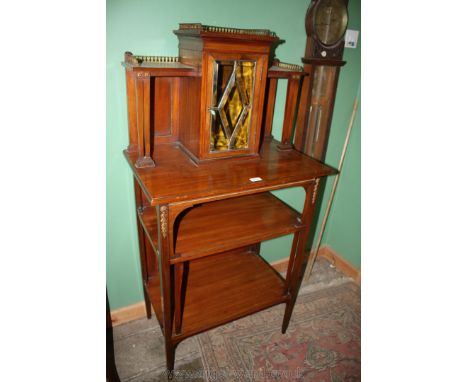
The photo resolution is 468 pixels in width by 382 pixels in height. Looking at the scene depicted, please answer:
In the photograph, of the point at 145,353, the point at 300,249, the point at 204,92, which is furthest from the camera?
the point at 145,353

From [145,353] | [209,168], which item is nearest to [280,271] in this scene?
[145,353]

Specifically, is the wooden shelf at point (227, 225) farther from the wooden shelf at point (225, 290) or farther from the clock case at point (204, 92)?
the wooden shelf at point (225, 290)

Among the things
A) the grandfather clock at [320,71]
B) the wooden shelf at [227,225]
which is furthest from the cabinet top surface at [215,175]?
the grandfather clock at [320,71]

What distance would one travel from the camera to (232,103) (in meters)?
1.41

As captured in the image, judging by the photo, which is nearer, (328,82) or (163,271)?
(163,271)

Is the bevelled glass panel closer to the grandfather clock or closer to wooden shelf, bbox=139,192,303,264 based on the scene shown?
wooden shelf, bbox=139,192,303,264

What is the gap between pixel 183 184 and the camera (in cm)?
127

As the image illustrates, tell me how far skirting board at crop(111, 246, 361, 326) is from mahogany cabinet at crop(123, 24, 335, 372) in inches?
13.1

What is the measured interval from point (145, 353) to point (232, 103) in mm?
1610

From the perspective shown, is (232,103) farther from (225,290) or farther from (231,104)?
(225,290)

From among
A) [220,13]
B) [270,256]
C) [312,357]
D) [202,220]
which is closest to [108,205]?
[202,220]

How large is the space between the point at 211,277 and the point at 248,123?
1.03 meters

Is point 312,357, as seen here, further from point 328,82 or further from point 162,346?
point 328,82

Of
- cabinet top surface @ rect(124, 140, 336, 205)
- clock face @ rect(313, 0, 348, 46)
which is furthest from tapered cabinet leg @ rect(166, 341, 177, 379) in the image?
clock face @ rect(313, 0, 348, 46)
